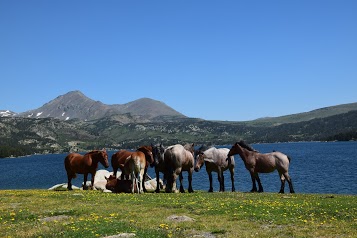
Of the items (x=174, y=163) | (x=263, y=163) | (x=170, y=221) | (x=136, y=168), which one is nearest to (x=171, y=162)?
(x=174, y=163)

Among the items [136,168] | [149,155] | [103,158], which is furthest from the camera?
[149,155]

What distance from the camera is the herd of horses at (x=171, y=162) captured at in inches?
1243

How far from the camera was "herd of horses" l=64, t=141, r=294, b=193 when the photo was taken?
3158cm

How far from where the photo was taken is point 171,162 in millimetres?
31734

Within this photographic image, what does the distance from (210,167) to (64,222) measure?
2238cm

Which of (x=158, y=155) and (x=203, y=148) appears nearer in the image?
(x=158, y=155)

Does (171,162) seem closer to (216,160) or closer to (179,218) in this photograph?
(216,160)

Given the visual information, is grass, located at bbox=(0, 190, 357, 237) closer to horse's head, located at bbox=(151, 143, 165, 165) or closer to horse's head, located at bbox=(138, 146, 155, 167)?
horse's head, located at bbox=(151, 143, 165, 165)

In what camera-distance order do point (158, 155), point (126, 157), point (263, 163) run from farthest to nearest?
point (126, 157), point (263, 163), point (158, 155)

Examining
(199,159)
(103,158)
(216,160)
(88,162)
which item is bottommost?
(216,160)

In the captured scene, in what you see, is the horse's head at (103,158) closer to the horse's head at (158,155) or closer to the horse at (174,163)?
the horse's head at (158,155)

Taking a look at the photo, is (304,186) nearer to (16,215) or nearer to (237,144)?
(237,144)

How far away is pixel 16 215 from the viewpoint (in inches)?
730

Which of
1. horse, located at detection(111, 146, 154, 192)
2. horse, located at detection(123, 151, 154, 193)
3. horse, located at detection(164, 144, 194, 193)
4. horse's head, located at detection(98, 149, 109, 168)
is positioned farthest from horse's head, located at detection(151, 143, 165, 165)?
horse's head, located at detection(98, 149, 109, 168)
